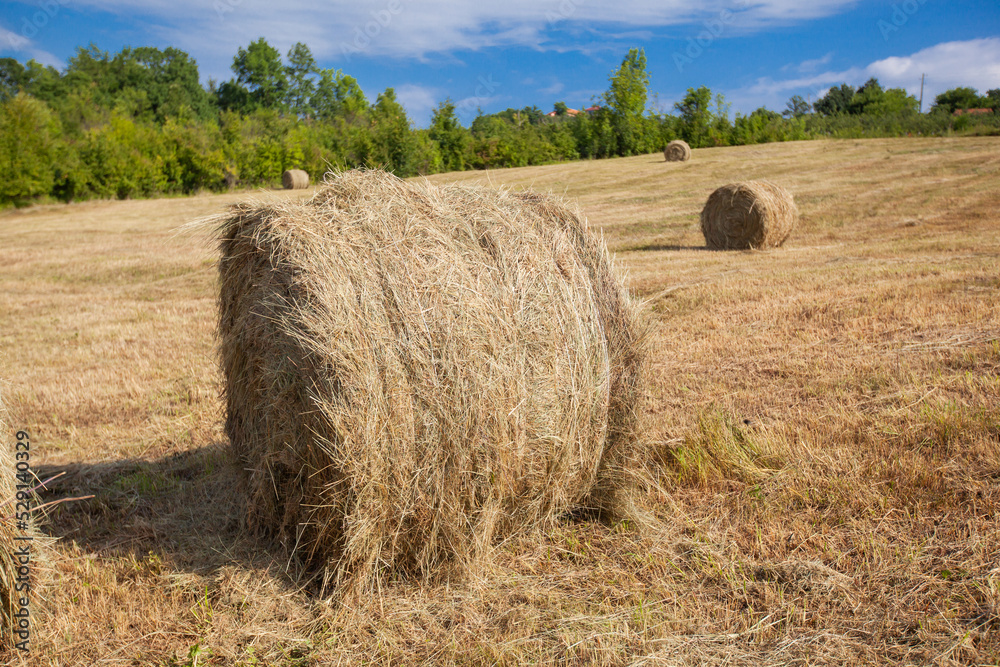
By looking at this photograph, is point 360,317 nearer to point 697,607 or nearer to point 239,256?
point 239,256

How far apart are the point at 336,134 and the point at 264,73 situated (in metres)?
37.7

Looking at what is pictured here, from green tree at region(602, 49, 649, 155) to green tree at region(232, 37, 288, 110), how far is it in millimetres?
38389

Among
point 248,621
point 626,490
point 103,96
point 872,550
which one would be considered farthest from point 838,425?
point 103,96

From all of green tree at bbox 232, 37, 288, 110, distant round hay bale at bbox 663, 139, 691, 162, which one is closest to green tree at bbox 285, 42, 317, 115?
green tree at bbox 232, 37, 288, 110

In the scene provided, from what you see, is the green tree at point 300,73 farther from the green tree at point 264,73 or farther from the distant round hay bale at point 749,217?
the distant round hay bale at point 749,217

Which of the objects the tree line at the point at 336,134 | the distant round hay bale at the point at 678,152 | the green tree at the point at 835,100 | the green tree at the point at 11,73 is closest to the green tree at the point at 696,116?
the tree line at the point at 336,134

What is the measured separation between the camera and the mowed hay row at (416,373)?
10.8 ft

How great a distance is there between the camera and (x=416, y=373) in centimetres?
337

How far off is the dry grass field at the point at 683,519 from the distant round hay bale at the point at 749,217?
4.80m

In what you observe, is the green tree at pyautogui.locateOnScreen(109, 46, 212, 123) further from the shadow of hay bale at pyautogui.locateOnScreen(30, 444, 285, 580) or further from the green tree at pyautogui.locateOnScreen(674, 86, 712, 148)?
the shadow of hay bale at pyautogui.locateOnScreen(30, 444, 285, 580)

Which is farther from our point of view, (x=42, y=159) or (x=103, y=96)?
(x=103, y=96)

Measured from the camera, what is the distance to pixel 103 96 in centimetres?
6272

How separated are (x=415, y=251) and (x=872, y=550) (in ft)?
9.53

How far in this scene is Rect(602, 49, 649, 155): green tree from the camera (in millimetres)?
47469
